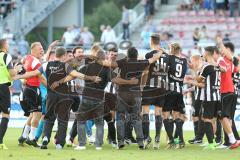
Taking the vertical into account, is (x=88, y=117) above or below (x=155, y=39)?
below

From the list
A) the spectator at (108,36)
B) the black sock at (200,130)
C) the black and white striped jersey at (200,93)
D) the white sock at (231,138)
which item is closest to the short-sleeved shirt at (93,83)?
the black and white striped jersey at (200,93)

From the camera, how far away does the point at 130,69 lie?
19.2m

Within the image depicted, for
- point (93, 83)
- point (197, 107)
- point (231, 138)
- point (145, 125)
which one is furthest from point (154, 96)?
point (231, 138)

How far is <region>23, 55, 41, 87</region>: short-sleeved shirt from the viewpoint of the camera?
65.7 feet

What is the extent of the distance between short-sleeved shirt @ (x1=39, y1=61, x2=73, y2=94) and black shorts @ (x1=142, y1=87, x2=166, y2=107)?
201cm

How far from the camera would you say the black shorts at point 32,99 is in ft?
66.6

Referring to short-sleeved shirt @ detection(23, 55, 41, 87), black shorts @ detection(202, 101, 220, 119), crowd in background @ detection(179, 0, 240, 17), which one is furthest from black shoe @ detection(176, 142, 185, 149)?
crowd in background @ detection(179, 0, 240, 17)

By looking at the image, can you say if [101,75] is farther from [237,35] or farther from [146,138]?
[237,35]

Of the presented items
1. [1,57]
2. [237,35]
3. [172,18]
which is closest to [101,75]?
[1,57]

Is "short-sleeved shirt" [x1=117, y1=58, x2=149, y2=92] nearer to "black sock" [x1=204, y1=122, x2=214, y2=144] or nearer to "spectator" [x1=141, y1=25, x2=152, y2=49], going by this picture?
"black sock" [x1=204, y1=122, x2=214, y2=144]

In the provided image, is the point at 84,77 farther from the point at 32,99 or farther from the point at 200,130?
the point at 200,130

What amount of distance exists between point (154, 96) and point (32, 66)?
3.09 meters

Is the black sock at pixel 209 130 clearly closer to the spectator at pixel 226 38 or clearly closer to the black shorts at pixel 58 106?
the black shorts at pixel 58 106

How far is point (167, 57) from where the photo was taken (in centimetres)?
1973
